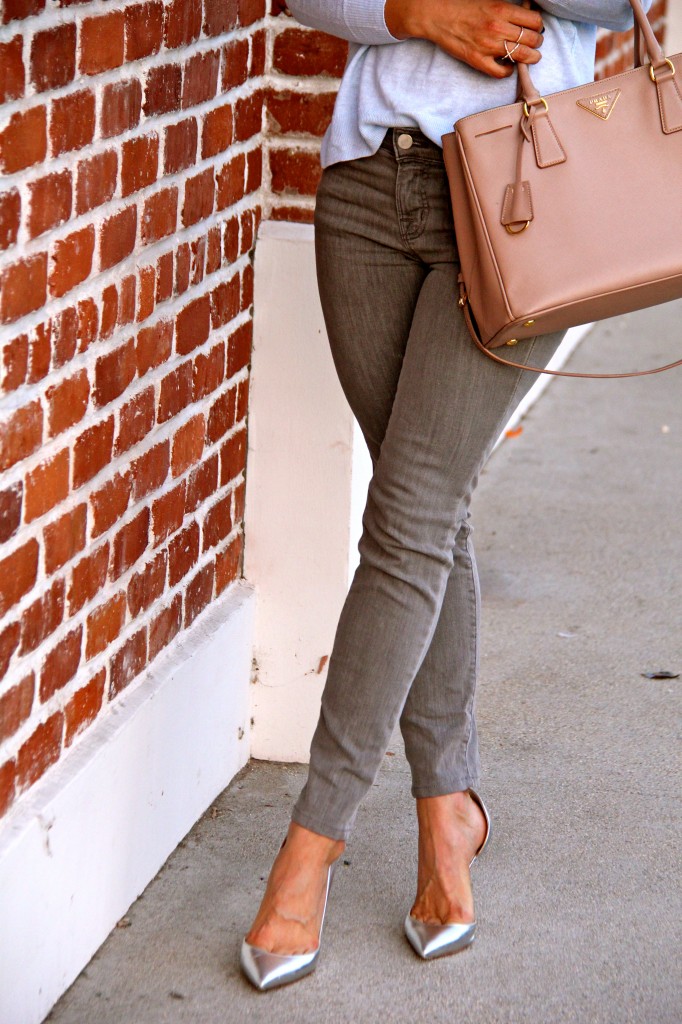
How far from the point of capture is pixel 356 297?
6.80ft

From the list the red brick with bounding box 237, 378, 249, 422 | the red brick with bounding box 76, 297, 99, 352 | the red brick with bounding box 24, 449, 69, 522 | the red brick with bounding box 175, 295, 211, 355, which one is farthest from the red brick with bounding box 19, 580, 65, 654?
the red brick with bounding box 237, 378, 249, 422

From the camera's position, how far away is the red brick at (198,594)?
8.22 feet

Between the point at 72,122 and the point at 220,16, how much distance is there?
625mm

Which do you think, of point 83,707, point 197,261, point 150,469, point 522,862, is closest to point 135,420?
point 150,469

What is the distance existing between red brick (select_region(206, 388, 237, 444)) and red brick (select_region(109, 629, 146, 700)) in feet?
1.37

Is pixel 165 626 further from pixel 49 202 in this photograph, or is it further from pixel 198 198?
pixel 49 202

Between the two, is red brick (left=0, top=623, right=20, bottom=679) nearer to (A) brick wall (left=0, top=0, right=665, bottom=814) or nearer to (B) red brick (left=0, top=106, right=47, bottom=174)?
(A) brick wall (left=0, top=0, right=665, bottom=814)

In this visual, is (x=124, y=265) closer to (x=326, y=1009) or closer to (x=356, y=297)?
(x=356, y=297)

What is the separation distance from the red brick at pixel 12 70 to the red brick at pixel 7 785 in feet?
2.84

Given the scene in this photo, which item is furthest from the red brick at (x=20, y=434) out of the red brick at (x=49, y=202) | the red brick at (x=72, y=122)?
the red brick at (x=72, y=122)

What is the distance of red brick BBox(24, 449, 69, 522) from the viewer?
1.83 meters

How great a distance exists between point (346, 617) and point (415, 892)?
1.96ft

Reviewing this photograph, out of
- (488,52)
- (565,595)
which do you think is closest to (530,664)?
(565,595)

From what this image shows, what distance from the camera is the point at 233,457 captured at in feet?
8.68
